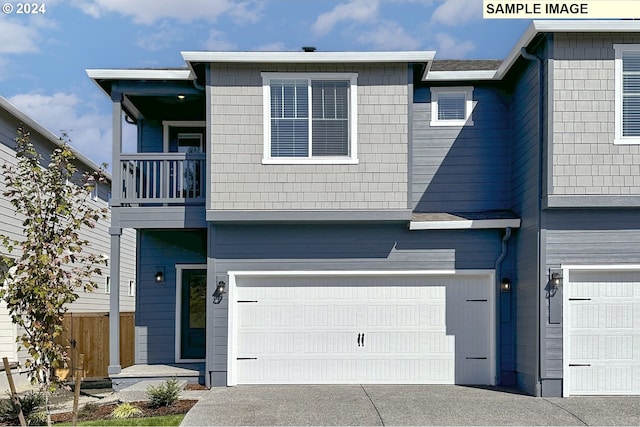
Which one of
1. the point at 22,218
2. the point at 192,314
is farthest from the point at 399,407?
the point at 22,218

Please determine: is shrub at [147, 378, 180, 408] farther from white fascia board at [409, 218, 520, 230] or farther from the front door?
white fascia board at [409, 218, 520, 230]

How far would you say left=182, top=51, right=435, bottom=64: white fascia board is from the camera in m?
10.5

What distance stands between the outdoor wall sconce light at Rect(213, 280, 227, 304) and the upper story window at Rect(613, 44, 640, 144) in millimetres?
6254

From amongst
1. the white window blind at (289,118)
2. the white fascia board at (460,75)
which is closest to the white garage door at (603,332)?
the white fascia board at (460,75)

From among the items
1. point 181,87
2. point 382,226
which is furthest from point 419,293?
point 181,87

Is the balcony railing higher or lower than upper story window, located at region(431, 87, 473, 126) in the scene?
lower

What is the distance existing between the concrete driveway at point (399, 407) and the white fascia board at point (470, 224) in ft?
8.14

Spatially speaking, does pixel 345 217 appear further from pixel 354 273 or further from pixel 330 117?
pixel 330 117

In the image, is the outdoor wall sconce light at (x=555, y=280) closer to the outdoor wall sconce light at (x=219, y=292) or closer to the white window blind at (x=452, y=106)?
the white window blind at (x=452, y=106)

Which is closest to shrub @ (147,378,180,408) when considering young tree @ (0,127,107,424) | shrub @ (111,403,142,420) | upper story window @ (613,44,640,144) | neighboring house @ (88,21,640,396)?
shrub @ (111,403,142,420)

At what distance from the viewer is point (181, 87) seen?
1122cm

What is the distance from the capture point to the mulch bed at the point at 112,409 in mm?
8805

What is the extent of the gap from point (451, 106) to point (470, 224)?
2.23 meters

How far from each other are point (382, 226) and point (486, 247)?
169 cm
